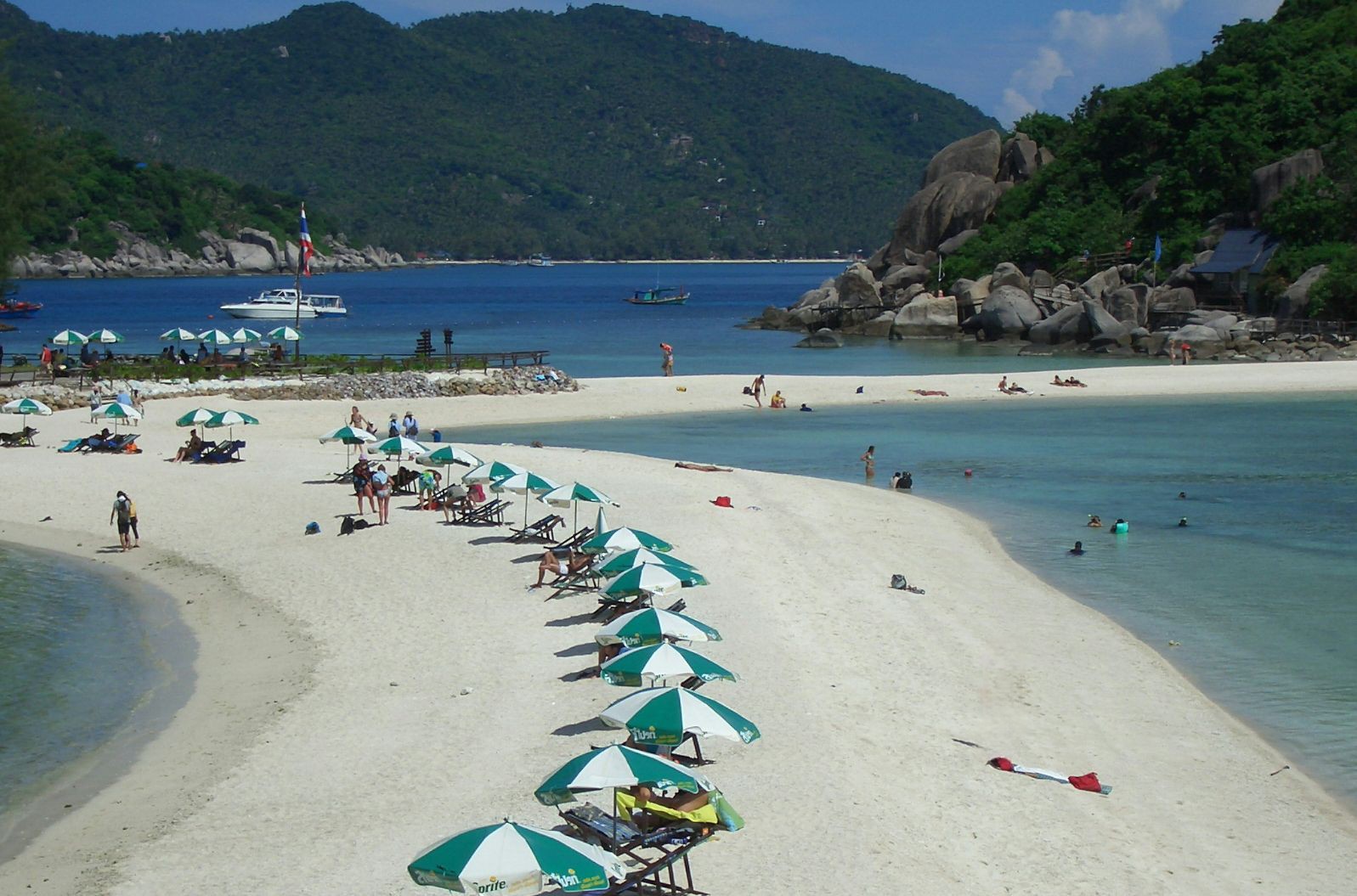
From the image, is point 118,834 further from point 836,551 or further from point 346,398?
point 346,398

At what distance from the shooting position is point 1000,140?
310 ft

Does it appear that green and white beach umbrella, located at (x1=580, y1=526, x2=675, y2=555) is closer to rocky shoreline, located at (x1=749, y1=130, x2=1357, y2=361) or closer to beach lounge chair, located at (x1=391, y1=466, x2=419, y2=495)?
beach lounge chair, located at (x1=391, y1=466, x2=419, y2=495)

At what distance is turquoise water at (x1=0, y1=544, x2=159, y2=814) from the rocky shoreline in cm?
4941

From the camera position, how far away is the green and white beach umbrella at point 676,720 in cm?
1099

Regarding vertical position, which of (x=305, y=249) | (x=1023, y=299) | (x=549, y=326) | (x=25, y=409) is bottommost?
(x=25, y=409)

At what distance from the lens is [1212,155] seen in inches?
2995

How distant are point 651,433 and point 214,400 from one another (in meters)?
13.4

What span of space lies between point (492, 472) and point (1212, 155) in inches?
2543

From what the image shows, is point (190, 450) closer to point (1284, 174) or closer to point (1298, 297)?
point (1298, 297)

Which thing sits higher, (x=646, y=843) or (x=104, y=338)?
(x=104, y=338)

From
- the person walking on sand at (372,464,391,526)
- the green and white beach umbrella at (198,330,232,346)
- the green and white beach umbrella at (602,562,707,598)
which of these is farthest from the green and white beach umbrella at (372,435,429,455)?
the green and white beach umbrella at (198,330,232,346)

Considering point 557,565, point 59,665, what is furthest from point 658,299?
point 59,665

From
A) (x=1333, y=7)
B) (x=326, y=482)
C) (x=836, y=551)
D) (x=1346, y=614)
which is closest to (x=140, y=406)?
(x=326, y=482)

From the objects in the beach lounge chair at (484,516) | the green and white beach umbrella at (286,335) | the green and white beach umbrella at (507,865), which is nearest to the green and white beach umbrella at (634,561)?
the beach lounge chair at (484,516)
